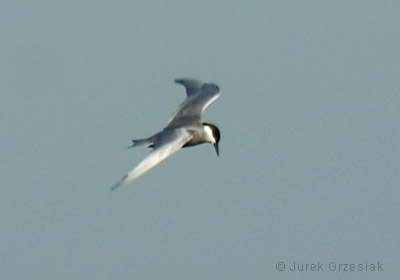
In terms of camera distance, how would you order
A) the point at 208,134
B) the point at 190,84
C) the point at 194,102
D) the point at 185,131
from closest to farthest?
the point at 185,131, the point at 208,134, the point at 194,102, the point at 190,84

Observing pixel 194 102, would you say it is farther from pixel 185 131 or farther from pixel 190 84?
pixel 185 131

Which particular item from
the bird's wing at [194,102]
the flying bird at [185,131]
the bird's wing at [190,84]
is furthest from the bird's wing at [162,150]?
the bird's wing at [190,84]

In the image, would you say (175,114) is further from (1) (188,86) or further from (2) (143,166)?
(2) (143,166)

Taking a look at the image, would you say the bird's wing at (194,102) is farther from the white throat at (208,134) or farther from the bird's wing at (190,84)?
the white throat at (208,134)

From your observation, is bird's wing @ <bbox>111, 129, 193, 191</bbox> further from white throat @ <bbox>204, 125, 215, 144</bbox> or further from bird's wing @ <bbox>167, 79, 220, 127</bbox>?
bird's wing @ <bbox>167, 79, 220, 127</bbox>

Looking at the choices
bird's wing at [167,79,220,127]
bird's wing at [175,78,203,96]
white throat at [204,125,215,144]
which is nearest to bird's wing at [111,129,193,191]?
white throat at [204,125,215,144]

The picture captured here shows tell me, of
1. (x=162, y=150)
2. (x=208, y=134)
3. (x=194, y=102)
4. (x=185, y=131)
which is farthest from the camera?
(x=194, y=102)

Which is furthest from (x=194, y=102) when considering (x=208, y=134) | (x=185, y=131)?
(x=185, y=131)
